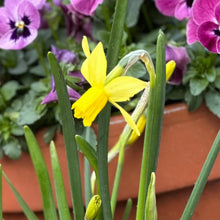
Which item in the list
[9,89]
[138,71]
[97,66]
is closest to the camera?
[97,66]

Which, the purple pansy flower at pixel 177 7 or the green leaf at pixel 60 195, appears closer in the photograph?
the green leaf at pixel 60 195

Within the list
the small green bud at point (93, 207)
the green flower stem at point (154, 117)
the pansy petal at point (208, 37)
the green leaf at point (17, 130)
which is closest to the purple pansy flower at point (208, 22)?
the pansy petal at point (208, 37)

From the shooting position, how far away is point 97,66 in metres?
0.58

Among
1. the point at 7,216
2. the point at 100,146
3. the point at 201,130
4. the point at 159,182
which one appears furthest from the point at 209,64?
the point at 7,216

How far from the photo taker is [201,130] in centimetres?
93

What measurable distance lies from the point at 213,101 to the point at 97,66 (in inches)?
15.0

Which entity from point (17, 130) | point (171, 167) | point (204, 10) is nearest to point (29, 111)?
point (17, 130)

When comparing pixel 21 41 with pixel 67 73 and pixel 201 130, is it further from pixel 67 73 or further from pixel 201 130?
pixel 201 130

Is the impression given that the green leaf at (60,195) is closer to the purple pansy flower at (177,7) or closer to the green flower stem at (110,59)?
the green flower stem at (110,59)

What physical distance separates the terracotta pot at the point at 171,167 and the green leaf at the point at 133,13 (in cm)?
20

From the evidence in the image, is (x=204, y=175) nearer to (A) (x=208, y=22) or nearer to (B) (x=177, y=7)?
(A) (x=208, y=22)

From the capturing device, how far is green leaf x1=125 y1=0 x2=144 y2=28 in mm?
1040

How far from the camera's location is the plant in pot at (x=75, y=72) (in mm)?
924

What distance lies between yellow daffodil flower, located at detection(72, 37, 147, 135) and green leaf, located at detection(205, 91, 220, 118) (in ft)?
1.15
